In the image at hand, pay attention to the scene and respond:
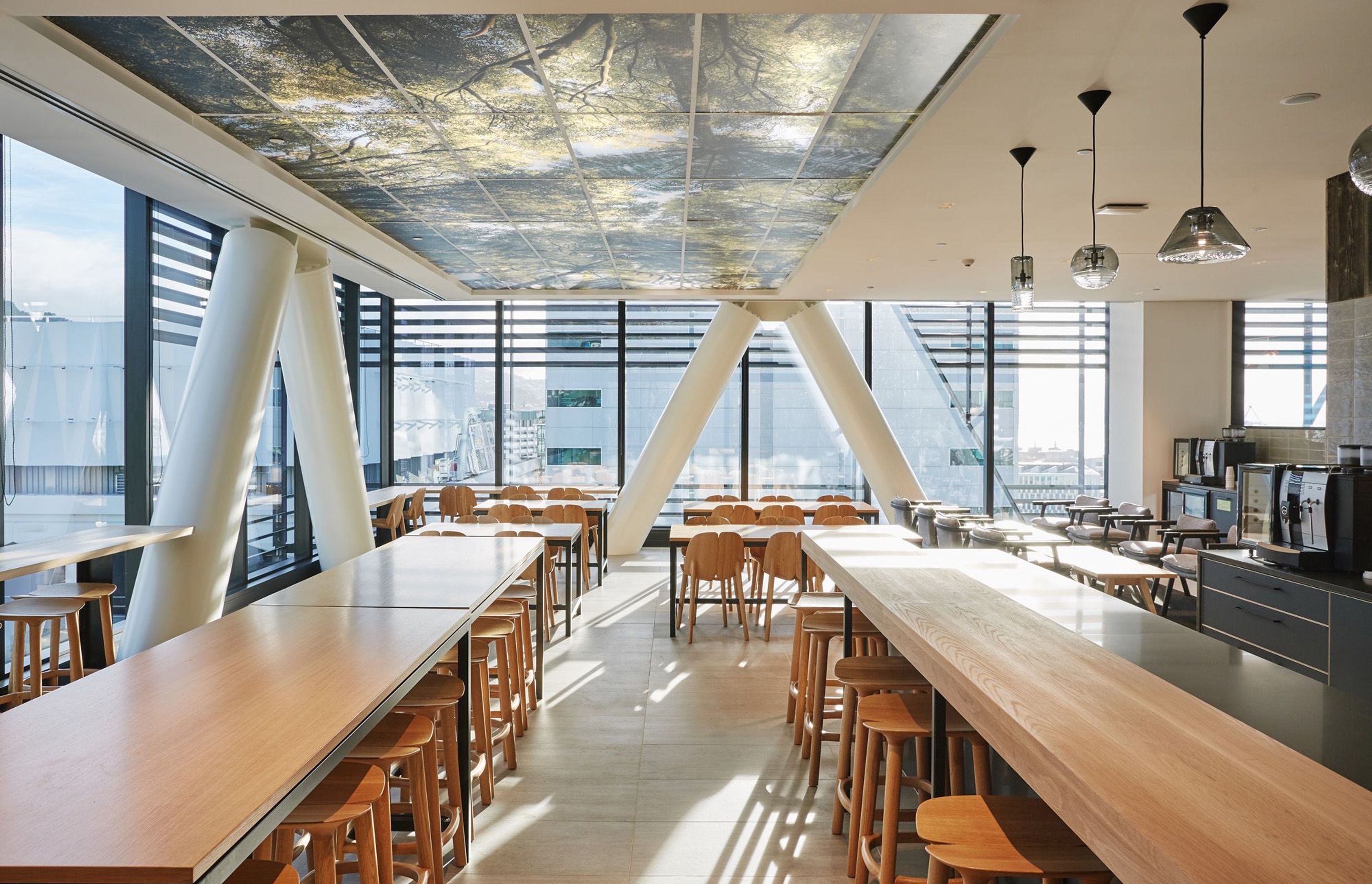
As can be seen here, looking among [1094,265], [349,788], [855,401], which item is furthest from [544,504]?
[349,788]

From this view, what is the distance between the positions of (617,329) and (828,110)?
7.28 m

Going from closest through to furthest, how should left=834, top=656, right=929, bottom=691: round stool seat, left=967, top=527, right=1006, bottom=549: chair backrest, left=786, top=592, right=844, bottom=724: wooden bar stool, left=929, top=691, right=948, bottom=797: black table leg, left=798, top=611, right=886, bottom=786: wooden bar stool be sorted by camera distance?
left=929, top=691, right=948, bottom=797: black table leg, left=834, top=656, right=929, bottom=691: round stool seat, left=798, top=611, right=886, bottom=786: wooden bar stool, left=786, top=592, right=844, bottom=724: wooden bar stool, left=967, top=527, right=1006, bottom=549: chair backrest

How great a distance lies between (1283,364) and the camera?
34.5 ft

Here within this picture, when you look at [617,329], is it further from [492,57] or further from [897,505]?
[492,57]

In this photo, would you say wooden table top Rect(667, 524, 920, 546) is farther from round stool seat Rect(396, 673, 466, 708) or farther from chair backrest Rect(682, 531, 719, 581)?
round stool seat Rect(396, 673, 466, 708)

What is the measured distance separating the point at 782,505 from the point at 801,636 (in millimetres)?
4532

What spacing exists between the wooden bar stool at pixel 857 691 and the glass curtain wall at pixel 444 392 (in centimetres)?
898

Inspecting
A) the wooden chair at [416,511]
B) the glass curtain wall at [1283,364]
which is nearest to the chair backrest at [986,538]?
the glass curtain wall at [1283,364]

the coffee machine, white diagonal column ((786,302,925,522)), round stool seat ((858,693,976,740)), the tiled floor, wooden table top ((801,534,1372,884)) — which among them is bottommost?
the tiled floor

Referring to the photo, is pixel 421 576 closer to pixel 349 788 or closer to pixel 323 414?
pixel 349 788

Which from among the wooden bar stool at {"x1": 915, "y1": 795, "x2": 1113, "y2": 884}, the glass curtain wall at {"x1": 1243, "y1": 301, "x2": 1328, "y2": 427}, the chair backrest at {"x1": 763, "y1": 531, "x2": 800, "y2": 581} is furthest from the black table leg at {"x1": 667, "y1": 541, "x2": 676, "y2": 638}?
the glass curtain wall at {"x1": 1243, "y1": 301, "x2": 1328, "y2": 427}

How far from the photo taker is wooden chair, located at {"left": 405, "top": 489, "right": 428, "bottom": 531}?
10273 mm

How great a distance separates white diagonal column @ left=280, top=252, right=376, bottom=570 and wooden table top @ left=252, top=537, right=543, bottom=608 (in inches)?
128

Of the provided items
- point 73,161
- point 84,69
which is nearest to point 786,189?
point 84,69
